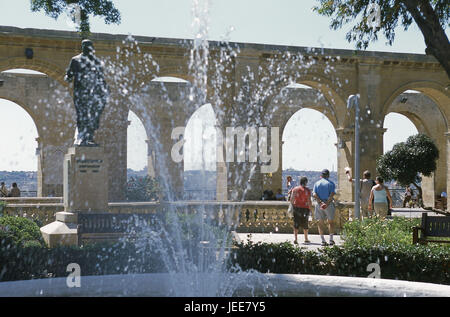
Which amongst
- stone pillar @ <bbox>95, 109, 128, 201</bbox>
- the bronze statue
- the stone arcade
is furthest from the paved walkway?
stone pillar @ <bbox>95, 109, 128, 201</bbox>

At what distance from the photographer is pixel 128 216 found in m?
7.14

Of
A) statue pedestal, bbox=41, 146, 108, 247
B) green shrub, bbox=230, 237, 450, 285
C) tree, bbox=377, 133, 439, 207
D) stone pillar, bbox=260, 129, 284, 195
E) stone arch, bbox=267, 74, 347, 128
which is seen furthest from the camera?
stone pillar, bbox=260, 129, 284, 195

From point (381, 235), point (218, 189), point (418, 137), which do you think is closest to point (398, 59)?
point (418, 137)

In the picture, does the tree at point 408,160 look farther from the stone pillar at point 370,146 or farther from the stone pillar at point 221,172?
the stone pillar at point 221,172

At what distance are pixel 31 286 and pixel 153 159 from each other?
73.8 feet

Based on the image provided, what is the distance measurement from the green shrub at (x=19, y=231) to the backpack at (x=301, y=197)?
4302 millimetres

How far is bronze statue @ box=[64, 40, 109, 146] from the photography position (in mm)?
8031

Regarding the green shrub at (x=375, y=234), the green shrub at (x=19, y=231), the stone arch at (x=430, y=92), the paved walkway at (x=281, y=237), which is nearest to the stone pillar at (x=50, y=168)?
the paved walkway at (x=281, y=237)

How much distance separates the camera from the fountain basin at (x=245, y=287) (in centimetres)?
387

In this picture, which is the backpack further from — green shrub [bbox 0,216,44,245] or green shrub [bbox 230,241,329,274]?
green shrub [bbox 0,216,44,245]

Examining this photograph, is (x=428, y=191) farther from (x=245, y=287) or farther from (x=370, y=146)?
(x=245, y=287)

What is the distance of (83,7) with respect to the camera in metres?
10.4

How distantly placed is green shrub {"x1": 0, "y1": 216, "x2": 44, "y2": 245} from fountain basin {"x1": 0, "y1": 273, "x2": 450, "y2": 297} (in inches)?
90.9

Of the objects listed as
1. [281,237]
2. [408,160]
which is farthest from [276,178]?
[281,237]
